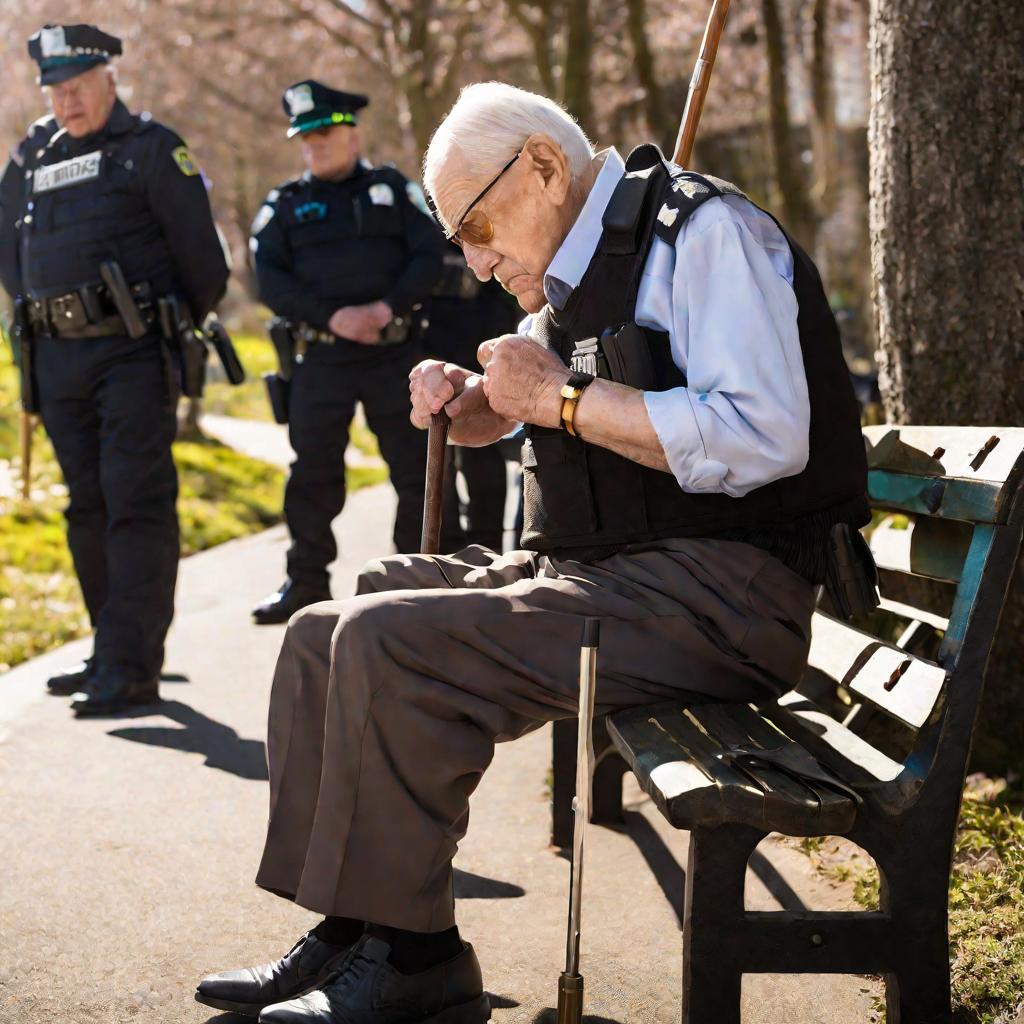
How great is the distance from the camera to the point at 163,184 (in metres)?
5.42

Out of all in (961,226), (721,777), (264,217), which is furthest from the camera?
(264,217)

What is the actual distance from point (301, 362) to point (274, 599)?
109 centimetres

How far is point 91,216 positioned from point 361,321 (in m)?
1.41

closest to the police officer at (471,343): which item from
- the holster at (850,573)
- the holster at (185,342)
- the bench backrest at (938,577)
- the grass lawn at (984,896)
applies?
the holster at (185,342)

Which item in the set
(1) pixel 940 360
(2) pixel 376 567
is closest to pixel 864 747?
(2) pixel 376 567

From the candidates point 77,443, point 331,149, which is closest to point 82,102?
point 77,443

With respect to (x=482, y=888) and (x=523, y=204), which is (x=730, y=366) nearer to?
(x=523, y=204)

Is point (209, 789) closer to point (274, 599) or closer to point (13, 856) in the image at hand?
point (13, 856)

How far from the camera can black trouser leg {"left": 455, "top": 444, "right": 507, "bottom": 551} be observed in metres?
7.30

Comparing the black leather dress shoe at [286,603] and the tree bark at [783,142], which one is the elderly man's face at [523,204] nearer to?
the black leather dress shoe at [286,603]

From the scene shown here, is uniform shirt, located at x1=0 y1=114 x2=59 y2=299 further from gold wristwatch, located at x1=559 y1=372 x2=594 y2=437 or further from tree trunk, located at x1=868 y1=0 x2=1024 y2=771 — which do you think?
gold wristwatch, located at x1=559 y1=372 x2=594 y2=437

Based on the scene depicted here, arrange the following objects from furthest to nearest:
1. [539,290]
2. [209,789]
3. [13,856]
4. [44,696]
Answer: [44,696]
[209,789]
[13,856]
[539,290]

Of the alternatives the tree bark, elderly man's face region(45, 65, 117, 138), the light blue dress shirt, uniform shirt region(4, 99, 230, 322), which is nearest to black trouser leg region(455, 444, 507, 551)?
uniform shirt region(4, 99, 230, 322)

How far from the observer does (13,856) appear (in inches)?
149
